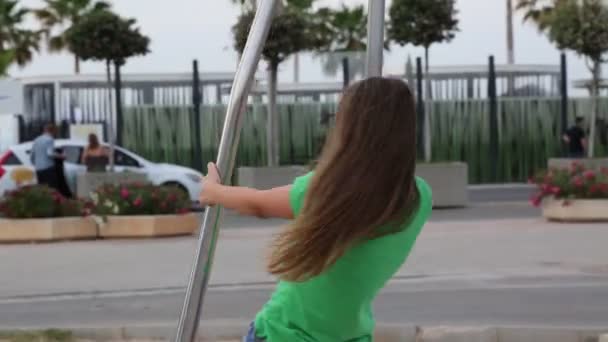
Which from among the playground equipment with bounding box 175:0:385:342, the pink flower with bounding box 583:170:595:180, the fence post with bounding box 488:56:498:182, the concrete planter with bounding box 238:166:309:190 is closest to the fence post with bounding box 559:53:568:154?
the fence post with bounding box 488:56:498:182

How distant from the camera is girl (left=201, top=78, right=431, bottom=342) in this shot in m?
3.43

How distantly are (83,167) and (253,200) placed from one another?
22027 millimetres

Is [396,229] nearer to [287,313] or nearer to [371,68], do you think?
[287,313]

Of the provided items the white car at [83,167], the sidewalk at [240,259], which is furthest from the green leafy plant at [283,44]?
the sidewalk at [240,259]

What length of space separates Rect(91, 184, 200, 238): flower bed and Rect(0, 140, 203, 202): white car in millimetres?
5880

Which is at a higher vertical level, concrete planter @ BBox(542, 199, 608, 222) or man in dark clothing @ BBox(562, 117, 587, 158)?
man in dark clothing @ BBox(562, 117, 587, 158)

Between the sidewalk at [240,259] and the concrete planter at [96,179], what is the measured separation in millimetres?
4173

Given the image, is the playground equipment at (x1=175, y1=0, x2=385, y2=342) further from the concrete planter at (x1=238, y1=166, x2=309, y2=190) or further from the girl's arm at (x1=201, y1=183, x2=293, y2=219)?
the concrete planter at (x1=238, y1=166, x2=309, y2=190)

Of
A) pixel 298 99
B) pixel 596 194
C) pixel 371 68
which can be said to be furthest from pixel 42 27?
pixel 371 68

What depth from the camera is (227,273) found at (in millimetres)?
14539

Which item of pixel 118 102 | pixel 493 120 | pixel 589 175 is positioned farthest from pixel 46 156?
pixel 493 120

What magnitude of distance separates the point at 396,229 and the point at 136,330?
656 centimetres

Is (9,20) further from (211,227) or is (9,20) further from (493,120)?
(211,227)

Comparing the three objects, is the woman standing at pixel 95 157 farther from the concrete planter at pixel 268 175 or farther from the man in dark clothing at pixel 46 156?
the concrete planter at pixel 268 175
